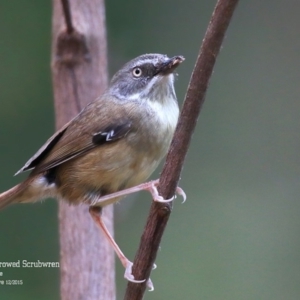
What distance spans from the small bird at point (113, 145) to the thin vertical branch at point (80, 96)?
266mm

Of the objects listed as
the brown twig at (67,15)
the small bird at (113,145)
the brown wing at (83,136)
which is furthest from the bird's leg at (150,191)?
the brown twig at (67,15)

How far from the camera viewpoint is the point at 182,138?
7.95ft

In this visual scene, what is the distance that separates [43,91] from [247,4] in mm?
2501

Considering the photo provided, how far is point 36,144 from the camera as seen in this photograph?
6.25m

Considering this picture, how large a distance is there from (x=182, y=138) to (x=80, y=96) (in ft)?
5.49

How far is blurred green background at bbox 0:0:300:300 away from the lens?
5789 mm

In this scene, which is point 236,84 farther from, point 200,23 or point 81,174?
point 81,174

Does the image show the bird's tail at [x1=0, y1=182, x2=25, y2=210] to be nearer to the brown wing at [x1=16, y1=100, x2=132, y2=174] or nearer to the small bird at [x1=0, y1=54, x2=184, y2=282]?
the small bird at [x1=0, y1=54, x2=184, y2=282]

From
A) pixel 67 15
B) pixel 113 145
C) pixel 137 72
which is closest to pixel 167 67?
pixel 137 72

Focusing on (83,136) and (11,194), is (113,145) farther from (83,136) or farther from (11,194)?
(11,194)

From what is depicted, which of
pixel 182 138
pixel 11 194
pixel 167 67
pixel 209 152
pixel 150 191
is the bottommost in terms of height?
pixel 209 152

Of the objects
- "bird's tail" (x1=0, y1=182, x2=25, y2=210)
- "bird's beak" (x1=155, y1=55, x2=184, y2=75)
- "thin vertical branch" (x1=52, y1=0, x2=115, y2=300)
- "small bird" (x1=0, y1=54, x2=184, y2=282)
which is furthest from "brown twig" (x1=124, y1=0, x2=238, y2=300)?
"bird's tail" (x1=0, y1=182, x2=25, y2=210)

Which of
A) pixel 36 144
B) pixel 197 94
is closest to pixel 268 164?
pixel 36 144

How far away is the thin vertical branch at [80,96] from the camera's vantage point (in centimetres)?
363
